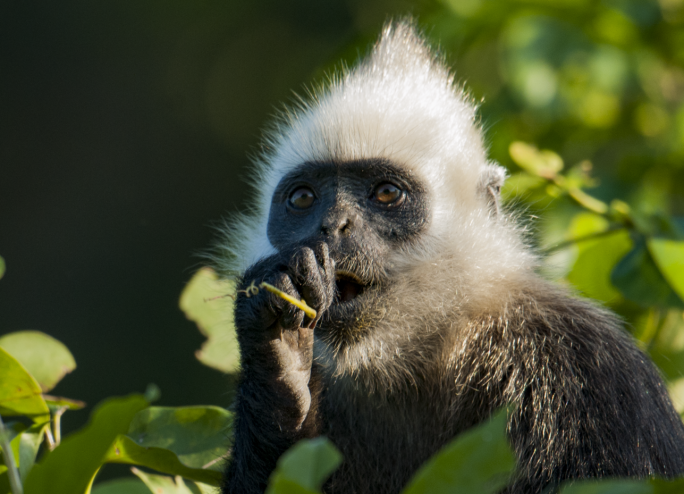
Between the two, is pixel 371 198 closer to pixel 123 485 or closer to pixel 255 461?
pixel 255 461

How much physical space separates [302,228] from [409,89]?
0.80m

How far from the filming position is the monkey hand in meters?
2.34

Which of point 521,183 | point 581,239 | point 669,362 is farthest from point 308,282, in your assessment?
point 669,362

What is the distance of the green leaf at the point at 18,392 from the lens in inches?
73.7

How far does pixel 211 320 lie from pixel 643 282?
70.2 inches

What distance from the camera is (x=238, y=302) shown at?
2.49 m

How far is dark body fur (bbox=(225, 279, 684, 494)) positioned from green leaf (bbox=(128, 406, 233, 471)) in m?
0.19

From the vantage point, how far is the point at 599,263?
10.9ft

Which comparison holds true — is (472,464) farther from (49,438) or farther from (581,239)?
(581,239)

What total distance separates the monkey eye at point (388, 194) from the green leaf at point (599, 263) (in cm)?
92

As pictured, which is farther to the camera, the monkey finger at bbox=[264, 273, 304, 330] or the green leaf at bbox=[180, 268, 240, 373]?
the green leaf at bbox=[180, 268, 240, 373]

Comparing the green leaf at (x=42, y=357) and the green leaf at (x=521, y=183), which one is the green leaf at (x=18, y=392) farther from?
the green leaf at (x=521, y=183)

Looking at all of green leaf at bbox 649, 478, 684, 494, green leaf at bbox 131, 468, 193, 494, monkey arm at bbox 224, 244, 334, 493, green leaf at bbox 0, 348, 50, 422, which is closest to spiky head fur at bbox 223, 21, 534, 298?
monkey arm at bbox 224, 244, 334, 493

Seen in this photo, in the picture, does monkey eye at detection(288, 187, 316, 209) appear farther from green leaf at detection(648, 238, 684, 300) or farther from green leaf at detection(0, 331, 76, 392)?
green leaf at detection(648, 238, 684, 300)
